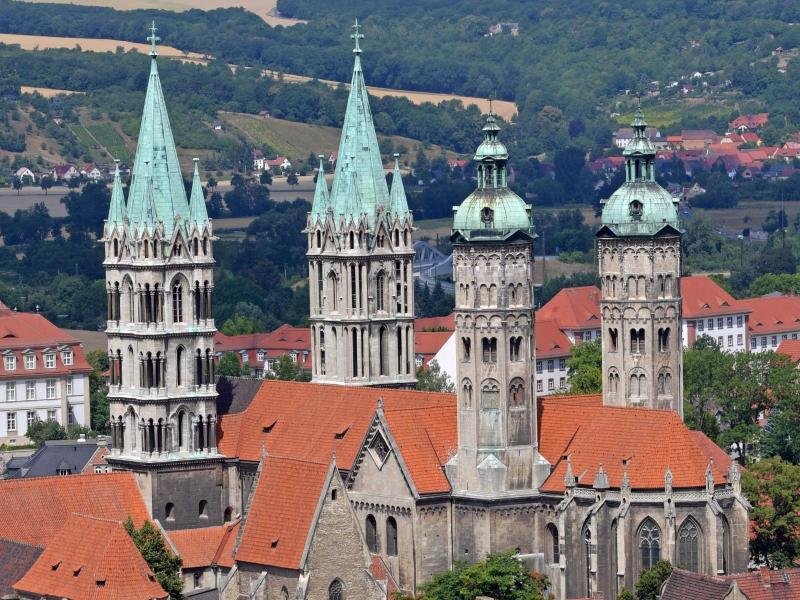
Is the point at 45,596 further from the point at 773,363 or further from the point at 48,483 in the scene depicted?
the point at 773,363

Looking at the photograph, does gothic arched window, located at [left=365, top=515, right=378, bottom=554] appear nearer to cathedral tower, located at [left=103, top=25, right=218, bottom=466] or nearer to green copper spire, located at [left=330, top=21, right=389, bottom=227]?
cathedral tower, located at [left=103, top=25, right=218, bottom=466]

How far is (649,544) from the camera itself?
371 ft

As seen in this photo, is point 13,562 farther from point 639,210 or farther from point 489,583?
point 639,210

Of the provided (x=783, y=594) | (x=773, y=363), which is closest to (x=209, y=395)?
(x=783, y=594)

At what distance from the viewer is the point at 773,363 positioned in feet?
510

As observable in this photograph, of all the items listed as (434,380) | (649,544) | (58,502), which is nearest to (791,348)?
(434,380)

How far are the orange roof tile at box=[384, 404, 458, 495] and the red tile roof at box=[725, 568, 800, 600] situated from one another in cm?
1750

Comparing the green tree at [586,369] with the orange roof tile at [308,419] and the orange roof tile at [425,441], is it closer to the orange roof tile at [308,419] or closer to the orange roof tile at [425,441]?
the orange roof tile at [308,419]

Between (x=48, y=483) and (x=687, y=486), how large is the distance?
24.3 metres

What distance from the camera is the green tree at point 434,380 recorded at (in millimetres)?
161000

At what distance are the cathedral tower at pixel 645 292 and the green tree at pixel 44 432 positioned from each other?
48937mm

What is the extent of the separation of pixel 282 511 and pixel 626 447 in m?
13.1

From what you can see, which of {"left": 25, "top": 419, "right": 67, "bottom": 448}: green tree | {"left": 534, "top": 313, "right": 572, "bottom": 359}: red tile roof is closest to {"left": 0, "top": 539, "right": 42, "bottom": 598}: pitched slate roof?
{"left": 25, "top": 419, "right": 67, "bottom": 448}: green tree

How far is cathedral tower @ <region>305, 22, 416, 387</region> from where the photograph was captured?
132 meters
